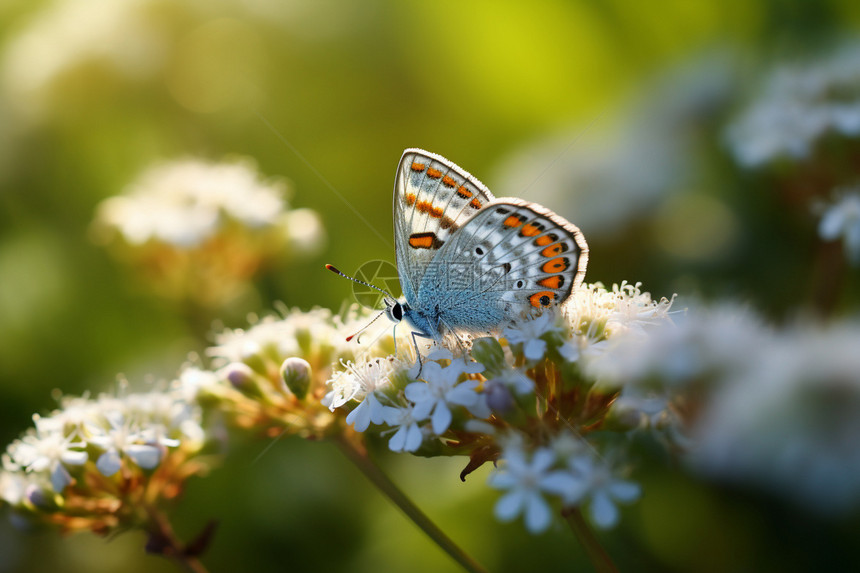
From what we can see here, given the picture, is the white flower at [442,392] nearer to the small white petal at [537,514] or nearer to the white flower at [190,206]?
the small white petal at [537,514]

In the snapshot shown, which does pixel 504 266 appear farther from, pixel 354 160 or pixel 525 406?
pixel 354 160

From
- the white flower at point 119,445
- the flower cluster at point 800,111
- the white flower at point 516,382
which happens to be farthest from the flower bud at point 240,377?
the flower cluster at point 800,111

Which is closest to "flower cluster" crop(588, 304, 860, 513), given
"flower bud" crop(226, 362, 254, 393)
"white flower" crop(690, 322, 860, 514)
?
"white flower" crop(690, 322, 860, 514)

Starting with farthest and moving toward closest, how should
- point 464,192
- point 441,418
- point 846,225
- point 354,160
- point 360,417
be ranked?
point 354,160
point 846,225
point 464,192
point 360,417
point 441,418

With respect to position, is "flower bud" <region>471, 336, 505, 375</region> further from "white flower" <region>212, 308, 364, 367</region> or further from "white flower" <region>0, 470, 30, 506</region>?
"white flower" <region>0, 470, 30, 506</region>

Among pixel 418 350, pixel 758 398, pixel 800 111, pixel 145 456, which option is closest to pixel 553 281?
pixel 418 350

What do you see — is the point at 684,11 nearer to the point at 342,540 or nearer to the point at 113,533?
the point at 342,540
